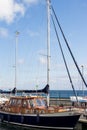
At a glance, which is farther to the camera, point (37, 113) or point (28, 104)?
point (28, 104)

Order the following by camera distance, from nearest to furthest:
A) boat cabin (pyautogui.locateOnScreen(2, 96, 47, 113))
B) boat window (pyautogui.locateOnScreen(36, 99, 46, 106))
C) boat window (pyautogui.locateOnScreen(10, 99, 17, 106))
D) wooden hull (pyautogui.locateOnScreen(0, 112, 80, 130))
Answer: wooden hull (pyautogui.locateOnScreen(0, 112, 80, 130)), boat cabin (pyautogui.locateOnScreen(2, 96, 47, 113)), boat window (pyautogui.locateOnScreen(36, 99, 46, 106)), boat window (pyautogui.locateOnScreen(10, 99, 17, 106))

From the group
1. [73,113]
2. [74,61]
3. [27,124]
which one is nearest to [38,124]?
[27,124]

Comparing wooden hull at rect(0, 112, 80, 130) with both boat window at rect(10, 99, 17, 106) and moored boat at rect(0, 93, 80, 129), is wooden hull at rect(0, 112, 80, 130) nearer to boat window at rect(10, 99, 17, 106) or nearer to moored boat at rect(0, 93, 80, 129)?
moored boat at rect(0, 93, 80, 129)

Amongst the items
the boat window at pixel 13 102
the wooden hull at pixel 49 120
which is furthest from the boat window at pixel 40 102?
the boat window at pixel 13 102

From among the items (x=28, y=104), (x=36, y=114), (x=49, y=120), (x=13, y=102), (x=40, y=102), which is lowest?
(x=49, y=120)

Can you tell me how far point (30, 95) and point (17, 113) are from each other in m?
2.24

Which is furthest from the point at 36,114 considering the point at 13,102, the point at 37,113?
the point at 13,102

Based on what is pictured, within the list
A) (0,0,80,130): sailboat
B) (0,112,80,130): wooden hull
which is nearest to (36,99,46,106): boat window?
(0,0,80,130): sailboat

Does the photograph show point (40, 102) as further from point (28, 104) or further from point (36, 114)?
point (36, 114)

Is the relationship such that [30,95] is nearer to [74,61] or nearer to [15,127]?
[15,127]

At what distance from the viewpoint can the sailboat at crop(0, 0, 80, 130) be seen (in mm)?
31266

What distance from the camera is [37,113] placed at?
33125mm

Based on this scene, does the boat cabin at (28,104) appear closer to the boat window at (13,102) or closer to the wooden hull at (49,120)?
the boat window at (13,102)

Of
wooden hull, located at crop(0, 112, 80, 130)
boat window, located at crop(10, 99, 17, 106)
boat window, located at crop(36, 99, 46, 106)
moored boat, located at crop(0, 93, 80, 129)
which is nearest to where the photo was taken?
wooden hull, located at crop(0, 112, 80, 130)
